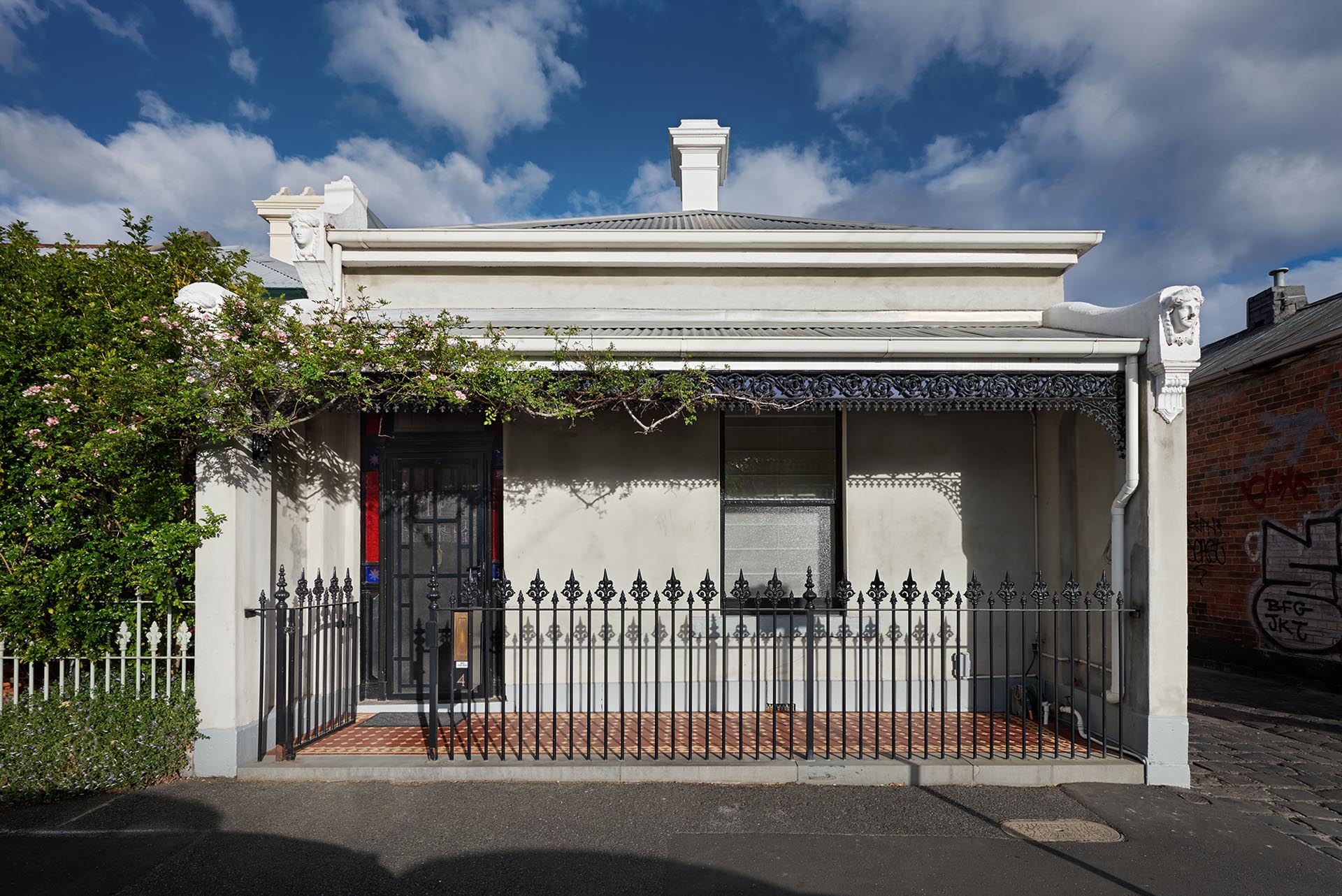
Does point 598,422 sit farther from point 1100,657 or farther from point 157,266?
point 1100,657

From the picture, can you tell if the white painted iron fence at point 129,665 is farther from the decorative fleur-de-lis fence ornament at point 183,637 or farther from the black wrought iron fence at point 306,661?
the black wrought iron fence at point 306,661

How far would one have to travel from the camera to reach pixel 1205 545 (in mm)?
10312

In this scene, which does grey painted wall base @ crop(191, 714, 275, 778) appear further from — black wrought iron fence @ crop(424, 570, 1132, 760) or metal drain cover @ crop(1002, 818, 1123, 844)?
metal drain cover @ crop(1002, 818, 1123, 844)

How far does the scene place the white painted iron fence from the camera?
198 inches

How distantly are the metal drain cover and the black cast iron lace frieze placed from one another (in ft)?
8.60

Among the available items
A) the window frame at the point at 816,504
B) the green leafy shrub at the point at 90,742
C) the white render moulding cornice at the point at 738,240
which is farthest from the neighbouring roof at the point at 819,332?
the green leafy shrub at the point at 90,742

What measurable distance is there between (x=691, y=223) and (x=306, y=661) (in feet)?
20.2

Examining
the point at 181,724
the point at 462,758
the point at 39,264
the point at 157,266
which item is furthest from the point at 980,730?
the point at 39,264

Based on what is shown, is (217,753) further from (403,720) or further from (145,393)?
(145,393)

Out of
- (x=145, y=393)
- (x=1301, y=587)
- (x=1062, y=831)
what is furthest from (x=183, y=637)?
(x=1301, y=587)

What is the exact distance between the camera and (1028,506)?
690 centimetres

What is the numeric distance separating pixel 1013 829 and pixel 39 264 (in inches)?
303

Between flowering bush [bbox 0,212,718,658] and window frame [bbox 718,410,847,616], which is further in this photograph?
window frame [bbox 718,410,847,616]

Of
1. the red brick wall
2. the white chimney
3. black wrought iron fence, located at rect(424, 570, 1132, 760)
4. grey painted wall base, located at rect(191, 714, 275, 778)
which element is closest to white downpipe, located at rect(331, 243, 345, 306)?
black wrought iron fence, located at rect(424, 570, 1132, 760)
